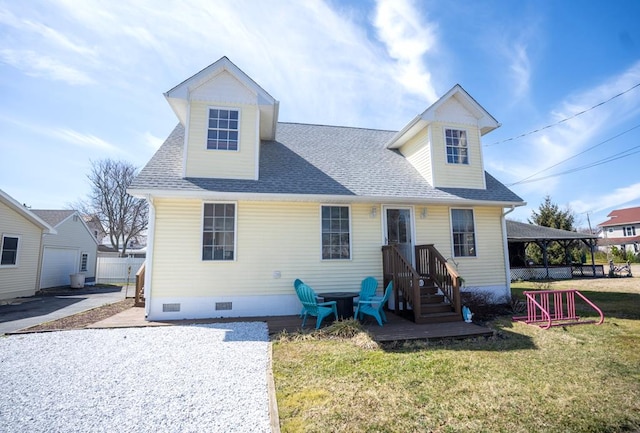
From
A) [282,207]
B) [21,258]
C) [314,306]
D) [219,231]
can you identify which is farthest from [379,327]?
[21,258]

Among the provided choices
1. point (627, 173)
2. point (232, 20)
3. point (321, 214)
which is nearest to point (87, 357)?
point (321, 214)

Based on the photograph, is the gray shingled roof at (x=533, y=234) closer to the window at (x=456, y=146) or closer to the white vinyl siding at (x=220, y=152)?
the window at (x=456, y=146)

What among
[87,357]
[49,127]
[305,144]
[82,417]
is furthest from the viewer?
[49,127]

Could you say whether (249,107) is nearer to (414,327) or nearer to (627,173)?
(414,327)

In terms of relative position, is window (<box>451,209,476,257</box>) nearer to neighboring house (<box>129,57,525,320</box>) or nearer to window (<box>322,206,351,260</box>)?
neighboring house (<box>129,57,525,320</box>)

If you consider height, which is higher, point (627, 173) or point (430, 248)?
point (627, 173)

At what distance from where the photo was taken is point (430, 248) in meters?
8.23

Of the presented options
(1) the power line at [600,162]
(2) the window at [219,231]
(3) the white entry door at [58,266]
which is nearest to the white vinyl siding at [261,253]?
(2) the window at [219,231]

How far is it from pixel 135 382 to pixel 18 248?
50.0 ft

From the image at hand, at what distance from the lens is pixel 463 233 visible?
979 cm

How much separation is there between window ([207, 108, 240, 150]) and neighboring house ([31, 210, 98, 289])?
16198 mm

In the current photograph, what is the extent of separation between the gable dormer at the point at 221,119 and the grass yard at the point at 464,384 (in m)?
5.13

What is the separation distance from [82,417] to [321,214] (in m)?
6.54

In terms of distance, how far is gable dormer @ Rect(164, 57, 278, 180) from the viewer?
839cm
